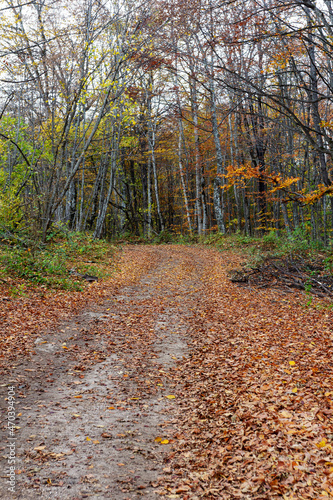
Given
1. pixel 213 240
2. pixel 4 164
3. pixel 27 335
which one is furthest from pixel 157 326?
pixel 213 240

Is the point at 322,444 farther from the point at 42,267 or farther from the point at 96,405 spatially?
the point at 42,267

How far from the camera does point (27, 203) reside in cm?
1174

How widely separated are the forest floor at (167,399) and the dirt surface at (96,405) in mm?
16

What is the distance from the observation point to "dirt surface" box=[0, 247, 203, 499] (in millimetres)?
2930

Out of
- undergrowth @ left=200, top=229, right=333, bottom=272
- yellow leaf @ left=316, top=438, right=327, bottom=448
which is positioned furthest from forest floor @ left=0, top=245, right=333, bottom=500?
undergrowth @ left=200, top=229, right=333, bottom=272

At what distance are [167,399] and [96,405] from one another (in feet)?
3.05

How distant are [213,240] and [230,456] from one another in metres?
17.8

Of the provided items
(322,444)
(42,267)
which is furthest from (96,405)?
(42,267)

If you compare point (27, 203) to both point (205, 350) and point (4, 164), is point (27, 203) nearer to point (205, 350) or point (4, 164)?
point (4, 164)

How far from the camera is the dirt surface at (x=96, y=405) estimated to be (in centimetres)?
Answer: 293

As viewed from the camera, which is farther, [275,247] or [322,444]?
[275,247]

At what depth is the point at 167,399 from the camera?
442cm

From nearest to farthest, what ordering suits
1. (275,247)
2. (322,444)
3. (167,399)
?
(322,444), (167,399), (275,247)

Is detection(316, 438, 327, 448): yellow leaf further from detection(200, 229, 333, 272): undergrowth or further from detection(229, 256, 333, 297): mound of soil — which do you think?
detection(200, 229, 333, 272): undergrowth
